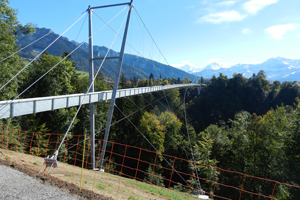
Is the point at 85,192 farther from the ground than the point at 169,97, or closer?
closer

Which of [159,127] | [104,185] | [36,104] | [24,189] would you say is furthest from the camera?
[159,127]

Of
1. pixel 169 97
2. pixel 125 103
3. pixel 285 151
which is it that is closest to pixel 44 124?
pixel 125 103

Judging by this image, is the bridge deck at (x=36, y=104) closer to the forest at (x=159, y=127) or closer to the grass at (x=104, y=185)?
the grass at (x=104, y=185)

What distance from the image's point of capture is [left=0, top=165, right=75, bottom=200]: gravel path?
469 centimetres

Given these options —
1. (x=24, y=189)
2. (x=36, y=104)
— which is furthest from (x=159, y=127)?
(x=24, y=189)

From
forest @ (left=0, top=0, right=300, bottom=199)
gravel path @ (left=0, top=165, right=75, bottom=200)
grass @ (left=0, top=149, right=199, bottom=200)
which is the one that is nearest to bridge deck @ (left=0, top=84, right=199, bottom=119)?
grass @ (left=0, top=149, right=199, bottom=200)

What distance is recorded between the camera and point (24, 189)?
5.06m

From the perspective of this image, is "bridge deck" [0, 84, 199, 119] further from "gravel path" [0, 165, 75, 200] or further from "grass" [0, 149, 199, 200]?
"gravel path" [0, 165, 75, 200]

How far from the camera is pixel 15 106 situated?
25.5 feet

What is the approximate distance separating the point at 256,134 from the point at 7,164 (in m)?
28.8

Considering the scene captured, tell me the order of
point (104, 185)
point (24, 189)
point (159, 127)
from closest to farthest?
point (24, 189), point (104, 185), point (159, 127)

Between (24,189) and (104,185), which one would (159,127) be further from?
(24,189)

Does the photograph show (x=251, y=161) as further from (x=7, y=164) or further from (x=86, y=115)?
(x=7, y=164)

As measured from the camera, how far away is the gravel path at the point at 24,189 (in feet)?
15.4
